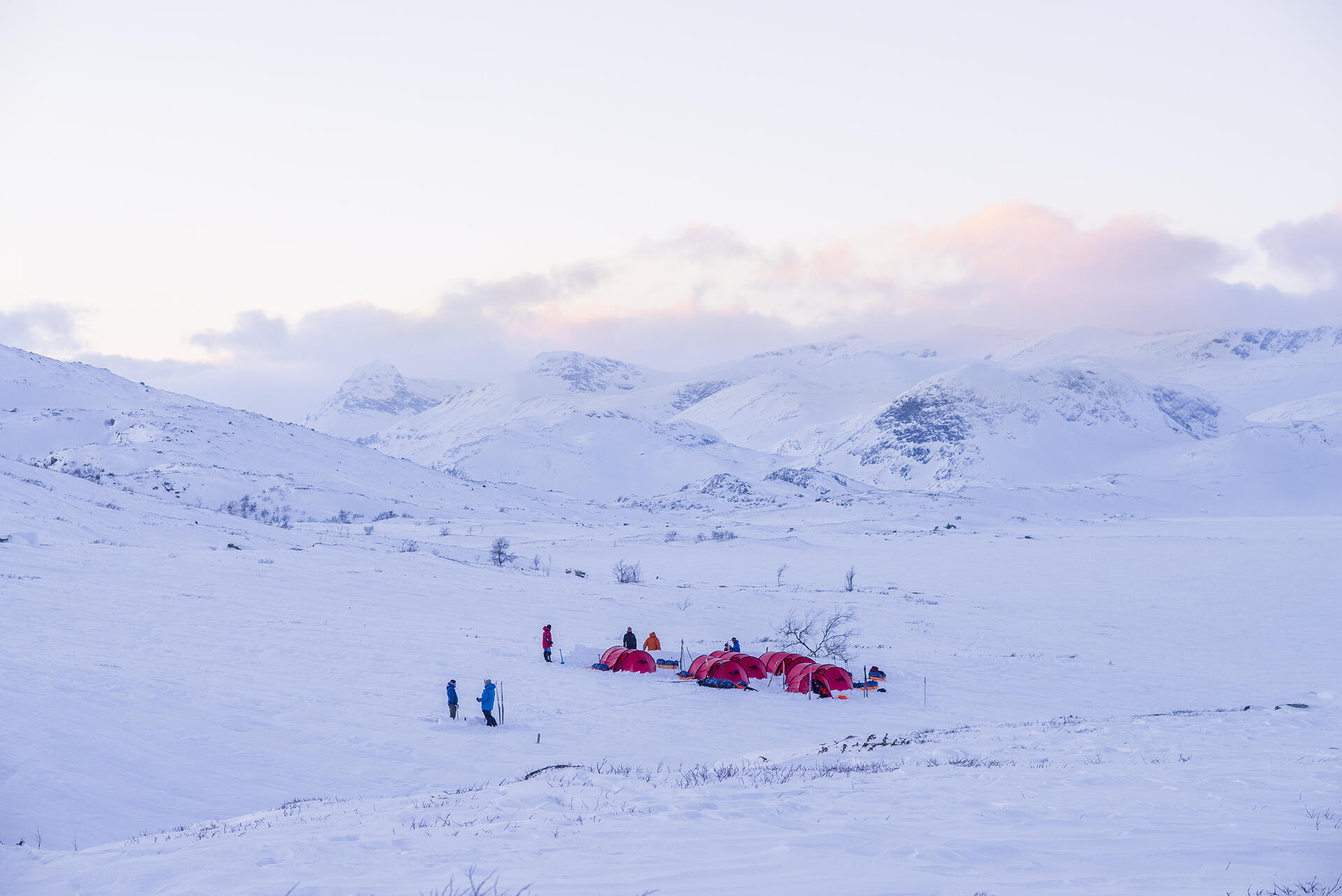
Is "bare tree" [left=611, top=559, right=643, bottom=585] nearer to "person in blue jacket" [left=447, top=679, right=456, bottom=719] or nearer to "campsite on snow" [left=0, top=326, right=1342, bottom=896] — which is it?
"campsite on snow" [left=0, top=326, right=1342, bottom=896]

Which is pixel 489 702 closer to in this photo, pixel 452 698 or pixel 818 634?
pixel 452 698

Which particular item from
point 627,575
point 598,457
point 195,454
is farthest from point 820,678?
point 598,457

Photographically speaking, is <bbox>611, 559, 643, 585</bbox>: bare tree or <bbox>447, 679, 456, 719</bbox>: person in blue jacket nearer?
<bbox>447, 679, 456, 719</bbox>: person in blue jacket

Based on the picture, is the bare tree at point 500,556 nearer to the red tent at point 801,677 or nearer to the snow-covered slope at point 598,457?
the red tent at point 801,677

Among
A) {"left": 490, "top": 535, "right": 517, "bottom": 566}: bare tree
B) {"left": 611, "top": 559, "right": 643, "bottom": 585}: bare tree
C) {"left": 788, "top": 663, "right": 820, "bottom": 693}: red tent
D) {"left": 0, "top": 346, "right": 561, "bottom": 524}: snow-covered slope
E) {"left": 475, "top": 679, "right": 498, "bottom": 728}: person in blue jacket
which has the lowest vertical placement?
{"left": 788, "top": 663, "right": 820, "bottom": 693}: red tent

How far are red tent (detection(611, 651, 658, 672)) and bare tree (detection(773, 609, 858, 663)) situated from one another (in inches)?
197

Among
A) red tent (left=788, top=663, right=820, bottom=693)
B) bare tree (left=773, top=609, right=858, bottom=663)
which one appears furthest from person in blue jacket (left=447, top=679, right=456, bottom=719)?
bare tree (left=773, top=609, right=858, bottom=663)

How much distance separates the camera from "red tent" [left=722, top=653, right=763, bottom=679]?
2389 cm

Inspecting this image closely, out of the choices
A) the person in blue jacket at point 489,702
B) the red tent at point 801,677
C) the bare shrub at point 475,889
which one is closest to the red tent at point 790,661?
the red tent at point 801,677

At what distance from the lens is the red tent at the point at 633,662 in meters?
24.2

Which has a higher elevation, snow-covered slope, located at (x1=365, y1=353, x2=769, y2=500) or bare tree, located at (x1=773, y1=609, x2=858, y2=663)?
snow-covered slope, located at (x1=365, y1=353, x2=769, y2=500)

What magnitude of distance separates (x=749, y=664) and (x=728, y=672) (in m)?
0.82

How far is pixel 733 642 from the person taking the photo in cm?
2616

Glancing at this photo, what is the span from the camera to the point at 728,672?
77.5ft
